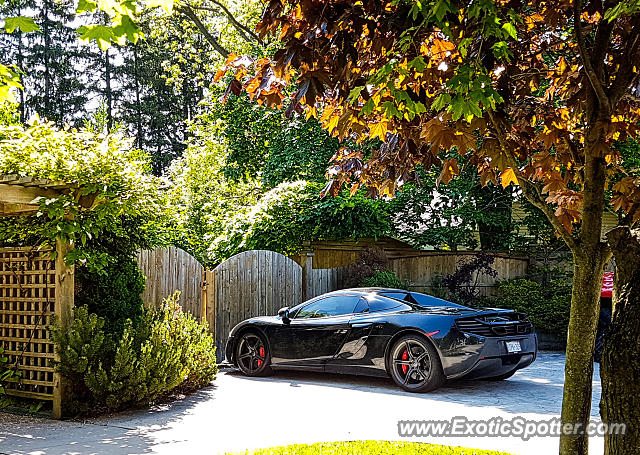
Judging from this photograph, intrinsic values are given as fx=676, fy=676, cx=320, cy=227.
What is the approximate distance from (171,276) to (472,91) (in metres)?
8.40

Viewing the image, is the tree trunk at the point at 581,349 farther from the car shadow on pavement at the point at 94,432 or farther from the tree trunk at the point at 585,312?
the car shadow on pavement at the point at 94,432

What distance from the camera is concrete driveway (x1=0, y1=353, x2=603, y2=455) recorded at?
6.42 metres

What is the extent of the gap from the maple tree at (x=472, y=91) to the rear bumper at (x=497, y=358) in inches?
163

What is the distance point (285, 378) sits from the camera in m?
10.7

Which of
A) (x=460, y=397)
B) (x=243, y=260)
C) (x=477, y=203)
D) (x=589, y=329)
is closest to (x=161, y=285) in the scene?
(x=243, y=260)

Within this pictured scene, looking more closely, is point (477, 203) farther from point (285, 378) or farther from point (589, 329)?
point (589, 329)

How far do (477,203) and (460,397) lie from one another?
1080cm

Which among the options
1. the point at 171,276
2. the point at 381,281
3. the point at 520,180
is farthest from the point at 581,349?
the point at 381,281

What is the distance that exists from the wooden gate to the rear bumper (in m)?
4.94

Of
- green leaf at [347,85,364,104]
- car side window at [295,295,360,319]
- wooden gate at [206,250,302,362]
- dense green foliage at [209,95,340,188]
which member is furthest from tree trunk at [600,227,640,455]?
dense green foliage at [209,95,340,188]

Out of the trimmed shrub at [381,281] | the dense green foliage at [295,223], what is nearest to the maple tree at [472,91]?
the trimmed shrub at [381,281]

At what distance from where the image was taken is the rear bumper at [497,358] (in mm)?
8906

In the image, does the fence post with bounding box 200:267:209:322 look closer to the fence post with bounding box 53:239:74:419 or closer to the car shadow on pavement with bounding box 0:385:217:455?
the car shadow on pavement with bounding box 0:385:217:455

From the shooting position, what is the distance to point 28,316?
332 inches
